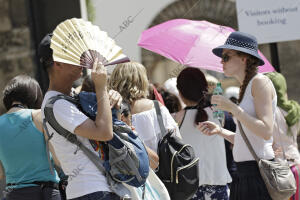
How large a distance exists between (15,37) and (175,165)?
4.19m

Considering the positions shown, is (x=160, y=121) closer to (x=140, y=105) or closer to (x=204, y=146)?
(x=140, y=105)

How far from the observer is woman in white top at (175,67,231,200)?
5.05m

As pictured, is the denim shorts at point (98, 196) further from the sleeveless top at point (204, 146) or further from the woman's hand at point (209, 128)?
the sleeveless top at point (204, 146)

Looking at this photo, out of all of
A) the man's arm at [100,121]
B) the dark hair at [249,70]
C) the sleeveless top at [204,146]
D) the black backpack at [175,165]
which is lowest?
the sleeveless top at [204,146]

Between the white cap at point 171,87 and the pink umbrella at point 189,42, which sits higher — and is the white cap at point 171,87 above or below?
below

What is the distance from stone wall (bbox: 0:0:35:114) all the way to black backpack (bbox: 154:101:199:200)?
3.90 meters

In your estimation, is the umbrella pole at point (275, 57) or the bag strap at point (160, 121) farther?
the umbrella pole at point (275, 57)

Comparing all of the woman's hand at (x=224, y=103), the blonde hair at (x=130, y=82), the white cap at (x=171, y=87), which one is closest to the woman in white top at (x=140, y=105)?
the blonde hair at (x=130, y=82)

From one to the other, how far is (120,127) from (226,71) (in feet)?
3.74

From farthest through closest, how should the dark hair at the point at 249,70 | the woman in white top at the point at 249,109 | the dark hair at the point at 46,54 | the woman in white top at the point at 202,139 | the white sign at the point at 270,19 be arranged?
the white sign at the point at 270,19, the woman in white top at the point at 202,139, the dark hair at the point at 249,70, the woman in white top at the point at 249,109, the dark hair at the point at 46,54

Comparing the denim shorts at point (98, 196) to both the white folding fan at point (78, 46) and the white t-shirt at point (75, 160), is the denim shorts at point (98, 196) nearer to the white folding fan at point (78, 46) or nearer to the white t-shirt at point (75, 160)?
the white t-shirt at point (75, 160)

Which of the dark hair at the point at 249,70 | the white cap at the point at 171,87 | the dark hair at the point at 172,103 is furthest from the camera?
the white cap at the point at 171,87

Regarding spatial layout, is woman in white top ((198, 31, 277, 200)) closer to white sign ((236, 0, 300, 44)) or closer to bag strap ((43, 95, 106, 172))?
bag strap ((43, 95, 106, 172))

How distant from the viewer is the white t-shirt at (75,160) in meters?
2.90
